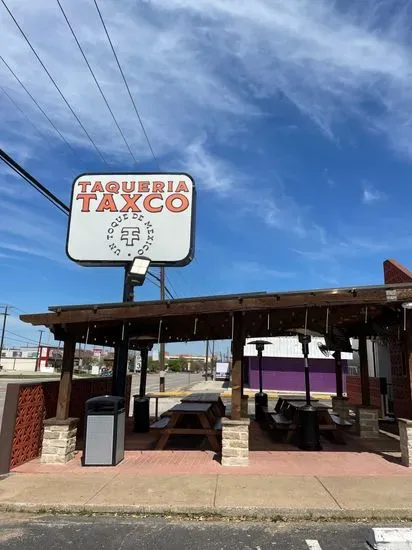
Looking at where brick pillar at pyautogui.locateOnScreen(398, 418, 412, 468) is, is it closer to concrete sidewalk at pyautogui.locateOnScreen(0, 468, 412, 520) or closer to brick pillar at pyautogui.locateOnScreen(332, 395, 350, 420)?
concrete sidewalk at pyautogui.locateOnScreen(0, 468, 412, 520)

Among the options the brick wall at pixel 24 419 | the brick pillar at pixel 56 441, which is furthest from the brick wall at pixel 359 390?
the brick wall at pixel 24 419

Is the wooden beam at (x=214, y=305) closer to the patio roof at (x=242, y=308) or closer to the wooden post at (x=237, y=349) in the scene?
the patio roof at (x=242, y=308)

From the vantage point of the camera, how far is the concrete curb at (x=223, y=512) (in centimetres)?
550

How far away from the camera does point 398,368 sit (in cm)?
1362

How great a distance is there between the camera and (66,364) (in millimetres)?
8625

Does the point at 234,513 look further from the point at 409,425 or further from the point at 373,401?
the point at 373,401

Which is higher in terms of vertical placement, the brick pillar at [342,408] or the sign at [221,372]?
the sign at [221,372]

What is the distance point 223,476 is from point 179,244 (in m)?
5.75

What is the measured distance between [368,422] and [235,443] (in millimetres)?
4654

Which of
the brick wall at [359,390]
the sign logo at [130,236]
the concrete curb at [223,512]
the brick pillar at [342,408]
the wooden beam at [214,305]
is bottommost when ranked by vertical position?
the concrete curb at [223,512]

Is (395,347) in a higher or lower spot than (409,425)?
higher

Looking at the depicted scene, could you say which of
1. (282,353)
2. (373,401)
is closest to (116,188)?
(373,401)

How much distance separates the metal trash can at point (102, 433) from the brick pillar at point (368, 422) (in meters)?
6.08

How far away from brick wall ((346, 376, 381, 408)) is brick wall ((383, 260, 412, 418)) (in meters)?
1.20
